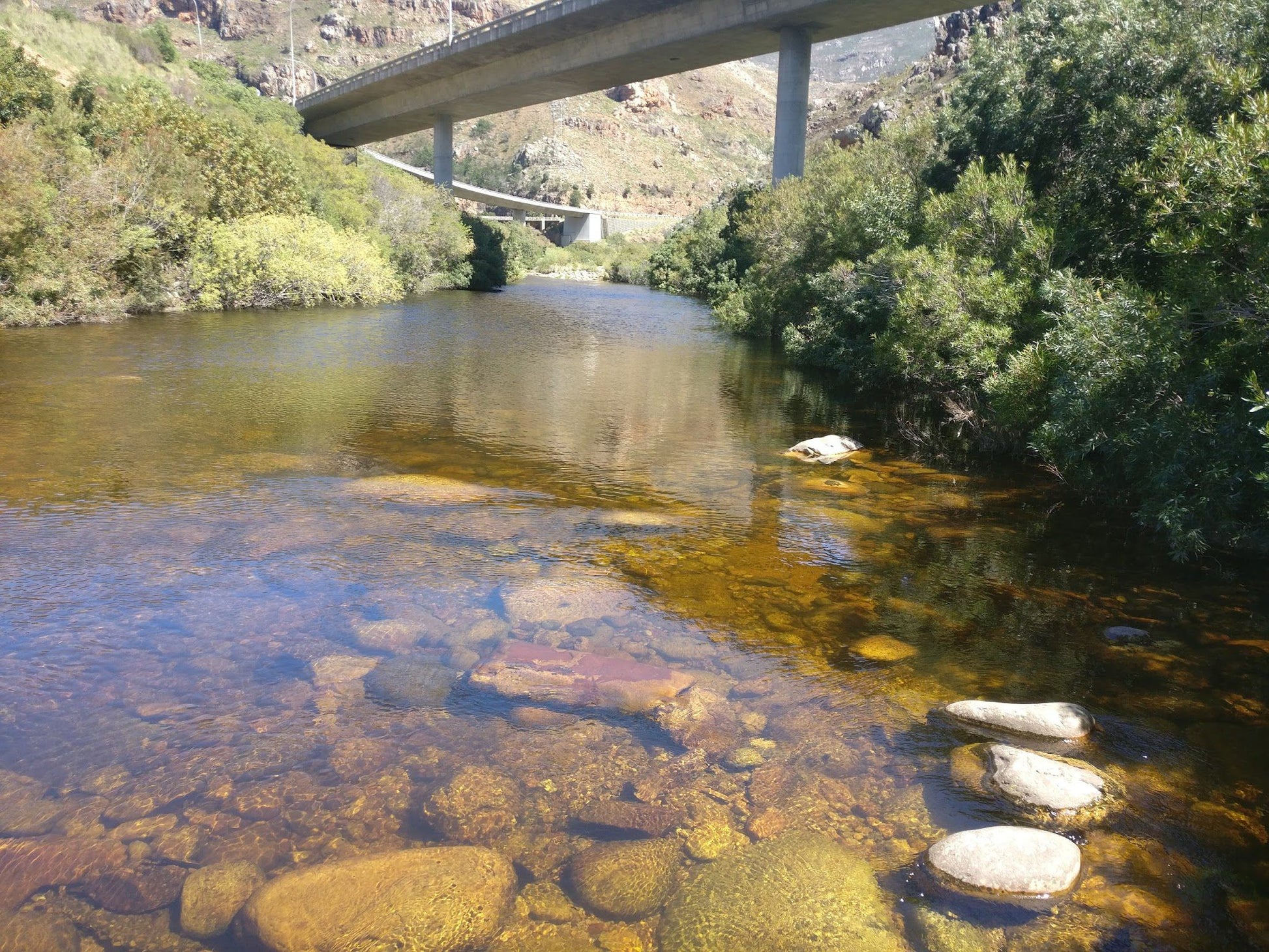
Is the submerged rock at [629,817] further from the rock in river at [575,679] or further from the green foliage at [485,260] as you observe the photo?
the green foliage at [485,260]

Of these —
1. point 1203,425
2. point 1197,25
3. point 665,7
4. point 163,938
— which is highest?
point 665,7

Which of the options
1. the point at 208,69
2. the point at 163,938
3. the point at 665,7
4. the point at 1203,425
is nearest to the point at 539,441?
the point at 1203,425

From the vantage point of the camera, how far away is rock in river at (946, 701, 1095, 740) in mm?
7332

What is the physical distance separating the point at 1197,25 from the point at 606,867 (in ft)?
53.7

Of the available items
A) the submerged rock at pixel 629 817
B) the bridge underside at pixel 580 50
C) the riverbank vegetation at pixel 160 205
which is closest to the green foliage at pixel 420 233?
the riverbank vegetation at pixel 160 205

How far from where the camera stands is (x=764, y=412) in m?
21.6

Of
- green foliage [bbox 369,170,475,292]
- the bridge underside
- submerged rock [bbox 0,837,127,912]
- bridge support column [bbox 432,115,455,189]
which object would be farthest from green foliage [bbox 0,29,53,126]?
submerged rock [bbox 0,837,127,912]

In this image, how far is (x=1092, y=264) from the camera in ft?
48.8

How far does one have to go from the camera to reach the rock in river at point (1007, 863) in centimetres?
555

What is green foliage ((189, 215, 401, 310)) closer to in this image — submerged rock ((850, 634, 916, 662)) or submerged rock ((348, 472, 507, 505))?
submerged rock ((348, 472, 507, 505))

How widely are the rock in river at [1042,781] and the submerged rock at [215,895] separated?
5.34 m

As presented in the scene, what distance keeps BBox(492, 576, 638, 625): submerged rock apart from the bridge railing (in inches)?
1548

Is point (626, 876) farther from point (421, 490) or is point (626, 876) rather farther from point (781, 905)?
point (421, 490)

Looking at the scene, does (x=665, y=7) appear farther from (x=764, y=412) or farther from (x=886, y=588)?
(x=886, y=588)
